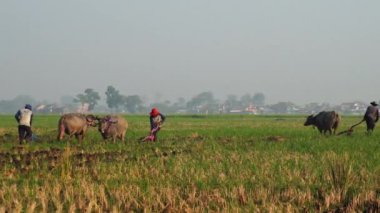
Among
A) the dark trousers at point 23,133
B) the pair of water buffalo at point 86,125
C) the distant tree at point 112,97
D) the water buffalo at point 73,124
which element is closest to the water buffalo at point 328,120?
the pair of water buffalo at point 86,125

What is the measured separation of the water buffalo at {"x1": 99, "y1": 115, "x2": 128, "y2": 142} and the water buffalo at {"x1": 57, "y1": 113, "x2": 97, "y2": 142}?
57 centimetres

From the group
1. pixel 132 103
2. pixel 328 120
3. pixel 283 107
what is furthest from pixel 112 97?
pixel 328 120

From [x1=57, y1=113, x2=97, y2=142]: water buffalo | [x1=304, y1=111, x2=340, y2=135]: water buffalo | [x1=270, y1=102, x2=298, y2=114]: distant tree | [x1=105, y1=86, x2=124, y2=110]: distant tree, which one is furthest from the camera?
[x1=270, y1=102, x2=298, y2=114]: distant tree

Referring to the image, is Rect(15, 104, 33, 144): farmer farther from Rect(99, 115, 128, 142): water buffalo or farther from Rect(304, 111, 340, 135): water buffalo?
Rect(304, 111, 340, 135): water buffalo

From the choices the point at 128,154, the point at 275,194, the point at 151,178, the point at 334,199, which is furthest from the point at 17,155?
the point at 334,199

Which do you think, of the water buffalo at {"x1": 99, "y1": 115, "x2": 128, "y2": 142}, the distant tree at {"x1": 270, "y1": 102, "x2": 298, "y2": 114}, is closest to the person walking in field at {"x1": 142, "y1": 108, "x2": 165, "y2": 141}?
the water buffalo at {"x1": 99, "y1": 115, "x2": 128, "y2": 142}

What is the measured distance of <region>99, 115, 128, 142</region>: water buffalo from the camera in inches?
591

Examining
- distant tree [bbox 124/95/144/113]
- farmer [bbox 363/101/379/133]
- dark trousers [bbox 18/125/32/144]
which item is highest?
distant tree [bbox 124/95/144/113]

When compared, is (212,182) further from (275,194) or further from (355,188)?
(355,188)

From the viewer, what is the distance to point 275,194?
18.7 ft

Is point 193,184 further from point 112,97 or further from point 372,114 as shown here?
point 112,97

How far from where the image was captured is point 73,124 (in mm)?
14492

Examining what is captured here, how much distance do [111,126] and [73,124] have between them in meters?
1.34

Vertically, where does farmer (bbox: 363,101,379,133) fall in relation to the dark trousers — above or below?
above
